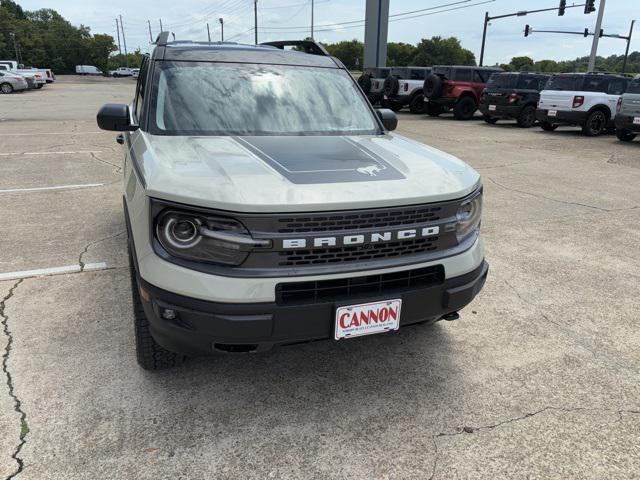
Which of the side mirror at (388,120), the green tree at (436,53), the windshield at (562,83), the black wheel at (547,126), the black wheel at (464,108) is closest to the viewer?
the side mirror at (388,120)

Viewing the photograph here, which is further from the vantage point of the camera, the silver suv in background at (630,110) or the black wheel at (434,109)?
the black wheel at (434,109)

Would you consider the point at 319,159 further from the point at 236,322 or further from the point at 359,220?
the point at 236,322

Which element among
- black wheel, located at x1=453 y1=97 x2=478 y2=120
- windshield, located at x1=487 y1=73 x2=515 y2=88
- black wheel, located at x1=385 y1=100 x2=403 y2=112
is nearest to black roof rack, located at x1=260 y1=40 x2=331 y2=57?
windshield, located at x1=487 y1=73 x2=515 y2=88

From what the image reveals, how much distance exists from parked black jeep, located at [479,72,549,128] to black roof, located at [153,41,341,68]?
14.0 m

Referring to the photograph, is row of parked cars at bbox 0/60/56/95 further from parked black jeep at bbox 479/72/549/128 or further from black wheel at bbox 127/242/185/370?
black wheel at bbox 127/242/185/370

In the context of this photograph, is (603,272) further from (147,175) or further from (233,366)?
(147,175)

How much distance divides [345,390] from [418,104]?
1936 cm

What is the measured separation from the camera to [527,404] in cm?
265

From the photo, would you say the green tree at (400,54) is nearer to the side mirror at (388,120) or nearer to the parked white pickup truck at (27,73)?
the parked white pickup truck at (27,73)

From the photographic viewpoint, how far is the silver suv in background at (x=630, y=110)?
1188 cm

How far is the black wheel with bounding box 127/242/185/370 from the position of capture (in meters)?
2.62

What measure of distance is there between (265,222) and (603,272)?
3.62 m

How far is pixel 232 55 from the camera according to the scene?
366 centimetres

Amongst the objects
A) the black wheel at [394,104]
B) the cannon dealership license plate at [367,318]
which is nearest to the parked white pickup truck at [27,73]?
the black wheel at [394,104]
